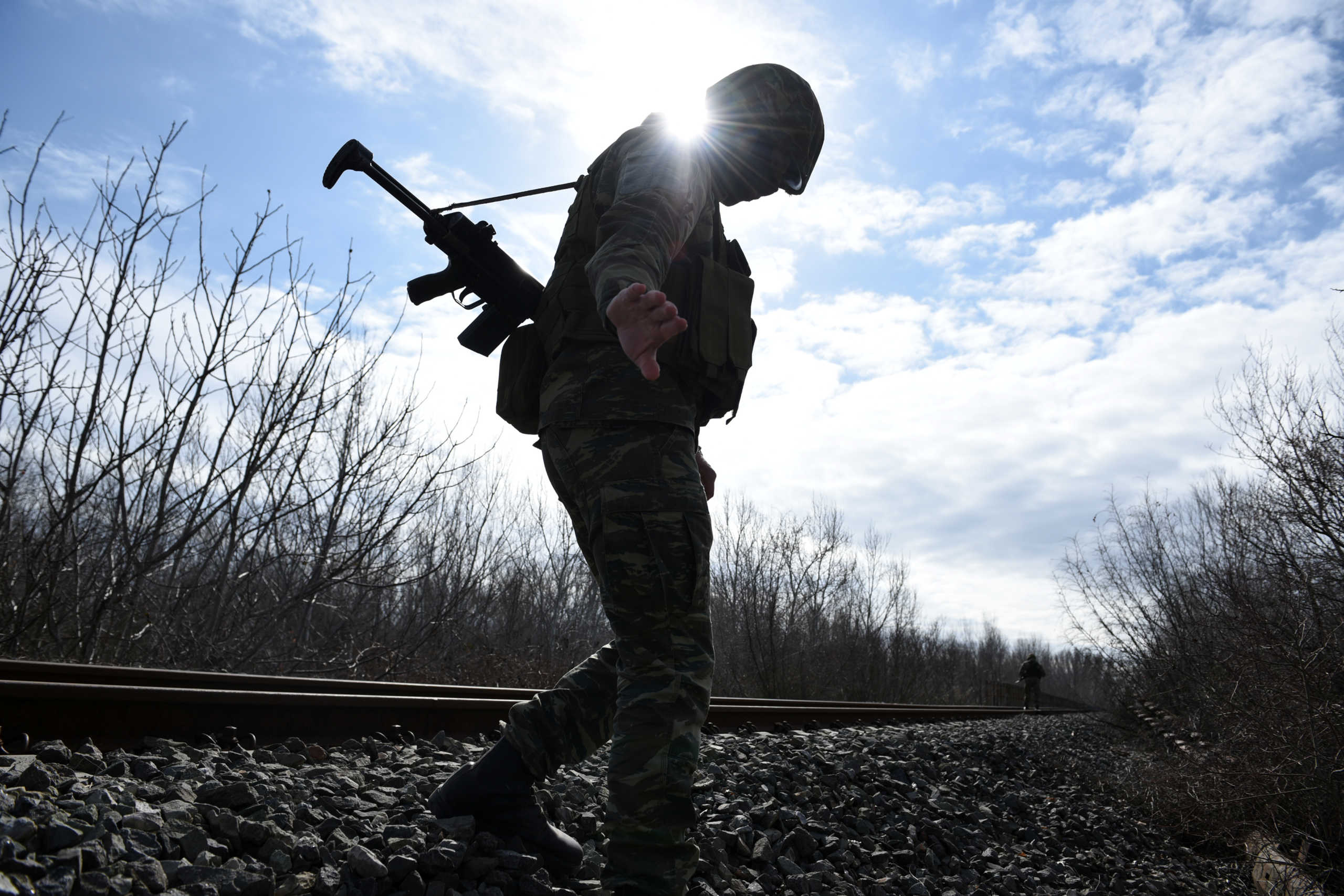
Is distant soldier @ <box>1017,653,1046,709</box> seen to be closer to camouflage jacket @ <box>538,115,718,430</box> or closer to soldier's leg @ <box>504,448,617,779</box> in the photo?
soldier's leg @ <box>504,448,617,779</box>

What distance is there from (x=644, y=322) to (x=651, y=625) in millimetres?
A: 693

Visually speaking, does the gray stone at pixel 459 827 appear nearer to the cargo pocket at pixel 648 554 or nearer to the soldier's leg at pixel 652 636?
the soldier's leg at pixel 652 636

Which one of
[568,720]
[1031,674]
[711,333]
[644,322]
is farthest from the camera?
[1031,674]

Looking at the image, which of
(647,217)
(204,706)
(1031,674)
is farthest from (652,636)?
(1031,674)

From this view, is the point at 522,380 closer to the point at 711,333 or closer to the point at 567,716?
the point at 711,333

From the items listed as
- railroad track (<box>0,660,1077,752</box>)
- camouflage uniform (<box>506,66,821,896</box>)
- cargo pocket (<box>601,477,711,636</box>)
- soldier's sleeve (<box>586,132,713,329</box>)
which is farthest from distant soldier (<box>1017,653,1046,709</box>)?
soldier's sleeve (<box>586,132,713,329</box>)

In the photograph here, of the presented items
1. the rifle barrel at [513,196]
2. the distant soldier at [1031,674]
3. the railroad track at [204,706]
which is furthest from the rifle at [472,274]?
the distant soldier at [1031,674]

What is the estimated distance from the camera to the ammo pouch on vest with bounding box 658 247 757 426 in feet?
6.36

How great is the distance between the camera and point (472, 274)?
2520mm

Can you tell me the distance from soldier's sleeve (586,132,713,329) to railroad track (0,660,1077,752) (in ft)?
7.78

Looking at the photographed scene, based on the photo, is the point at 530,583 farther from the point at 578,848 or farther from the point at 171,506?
the point at 578,848

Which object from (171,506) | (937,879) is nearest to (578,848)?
(937,879)

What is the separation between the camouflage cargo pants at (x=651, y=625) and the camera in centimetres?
168

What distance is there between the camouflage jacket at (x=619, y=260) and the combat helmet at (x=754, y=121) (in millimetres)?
122
